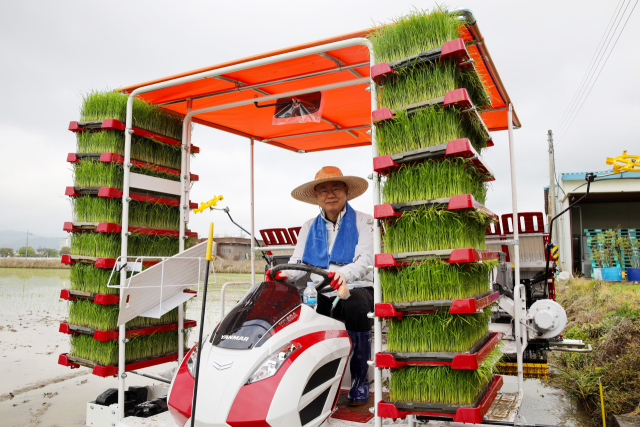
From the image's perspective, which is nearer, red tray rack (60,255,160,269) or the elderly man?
the elderly man

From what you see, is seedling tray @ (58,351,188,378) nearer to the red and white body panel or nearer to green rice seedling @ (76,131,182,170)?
the red and white body panel

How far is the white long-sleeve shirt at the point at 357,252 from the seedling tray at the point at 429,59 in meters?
0.95

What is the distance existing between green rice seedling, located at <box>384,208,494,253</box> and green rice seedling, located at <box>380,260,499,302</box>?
10 cm

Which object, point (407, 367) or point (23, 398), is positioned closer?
point (407, 367)

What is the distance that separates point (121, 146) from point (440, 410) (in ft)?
10.8

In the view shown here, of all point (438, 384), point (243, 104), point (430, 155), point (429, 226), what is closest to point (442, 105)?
point (430, 155)

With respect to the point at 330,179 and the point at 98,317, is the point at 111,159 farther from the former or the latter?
the point at 330,179

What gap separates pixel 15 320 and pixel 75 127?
11.0m

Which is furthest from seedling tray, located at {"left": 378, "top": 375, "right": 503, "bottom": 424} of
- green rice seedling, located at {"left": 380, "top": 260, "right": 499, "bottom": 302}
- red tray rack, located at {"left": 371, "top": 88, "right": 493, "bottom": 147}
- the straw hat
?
the straw hat

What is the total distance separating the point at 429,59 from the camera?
8.10ft

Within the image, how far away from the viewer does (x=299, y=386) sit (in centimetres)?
224

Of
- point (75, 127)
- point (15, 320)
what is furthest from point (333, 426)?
point (15, 320)

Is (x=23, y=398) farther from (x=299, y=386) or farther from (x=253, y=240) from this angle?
(x=299, y=386)

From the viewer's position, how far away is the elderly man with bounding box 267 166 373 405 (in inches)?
127
